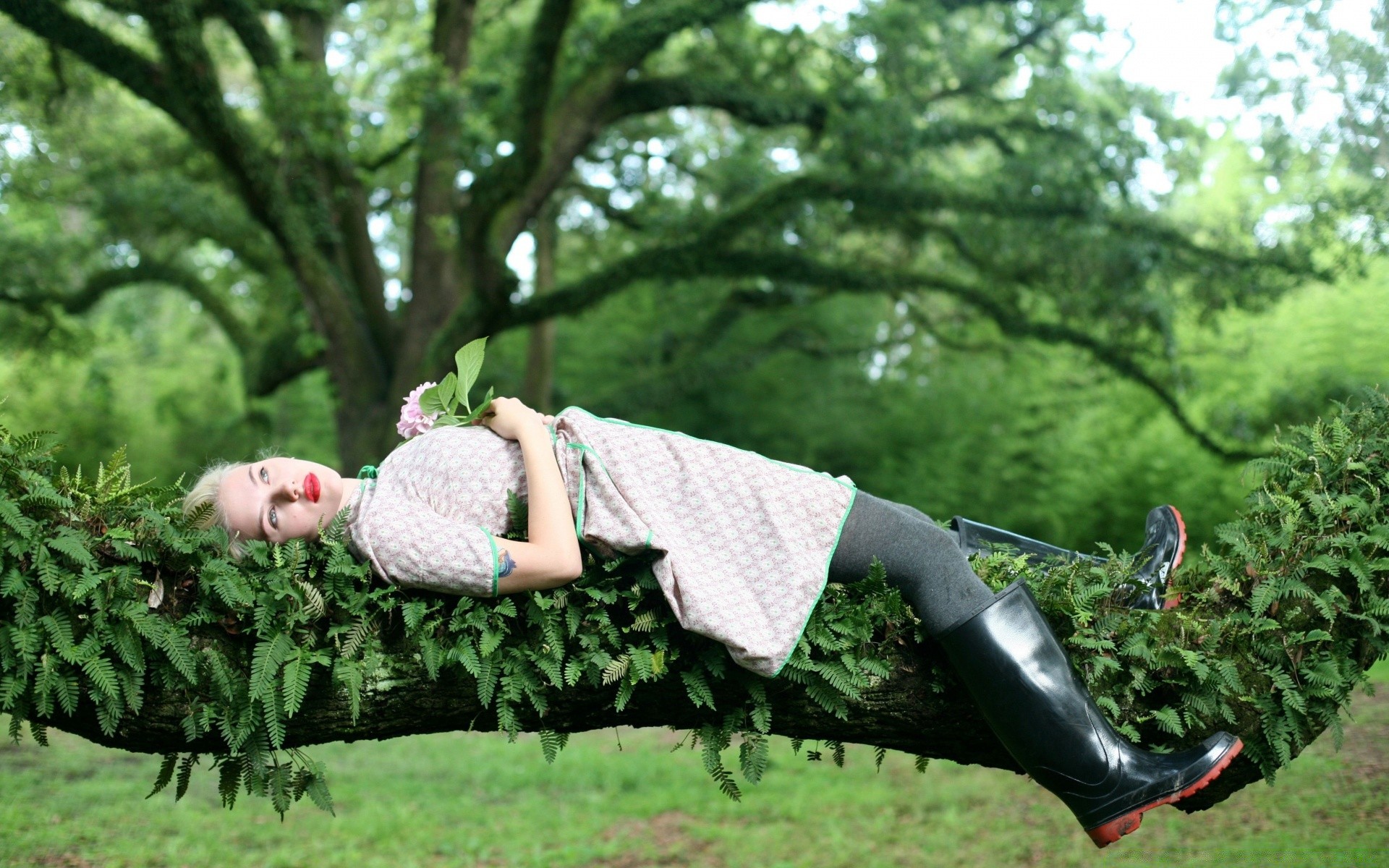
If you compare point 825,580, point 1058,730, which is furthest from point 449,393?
point 1058,730

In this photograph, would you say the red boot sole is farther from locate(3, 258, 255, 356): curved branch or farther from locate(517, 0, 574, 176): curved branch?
locate(3, 258, 255, 356): curved branch

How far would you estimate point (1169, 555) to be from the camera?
115 inches

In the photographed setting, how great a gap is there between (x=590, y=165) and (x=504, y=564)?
9603mm

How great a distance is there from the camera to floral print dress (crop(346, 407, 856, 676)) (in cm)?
235

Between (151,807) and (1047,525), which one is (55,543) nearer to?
(151,807)

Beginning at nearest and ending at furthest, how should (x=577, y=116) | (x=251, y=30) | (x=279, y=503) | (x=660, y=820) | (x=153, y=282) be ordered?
(x=279, y=503) < (x=660, y=820) < (x=251, y=30) < (x=577, y=116) < (x=153, y=282)

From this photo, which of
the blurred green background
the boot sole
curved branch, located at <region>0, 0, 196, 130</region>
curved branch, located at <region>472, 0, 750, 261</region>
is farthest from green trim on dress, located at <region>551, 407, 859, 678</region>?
curved branch, located at <region>0, 0, 196, 130</region>

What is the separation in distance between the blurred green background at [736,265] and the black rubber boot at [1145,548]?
334 millimetres

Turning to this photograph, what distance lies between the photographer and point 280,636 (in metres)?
2.31

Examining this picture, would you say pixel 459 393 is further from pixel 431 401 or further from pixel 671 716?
pixel 671 716

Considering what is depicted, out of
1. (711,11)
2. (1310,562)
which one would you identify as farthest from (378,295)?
(1310,562)

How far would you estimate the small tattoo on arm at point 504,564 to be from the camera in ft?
7.53

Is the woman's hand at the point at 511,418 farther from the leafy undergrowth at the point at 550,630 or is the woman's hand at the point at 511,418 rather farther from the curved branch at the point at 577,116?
the curved branch at the point at 577,116

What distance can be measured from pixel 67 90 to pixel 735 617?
860 centimetres
